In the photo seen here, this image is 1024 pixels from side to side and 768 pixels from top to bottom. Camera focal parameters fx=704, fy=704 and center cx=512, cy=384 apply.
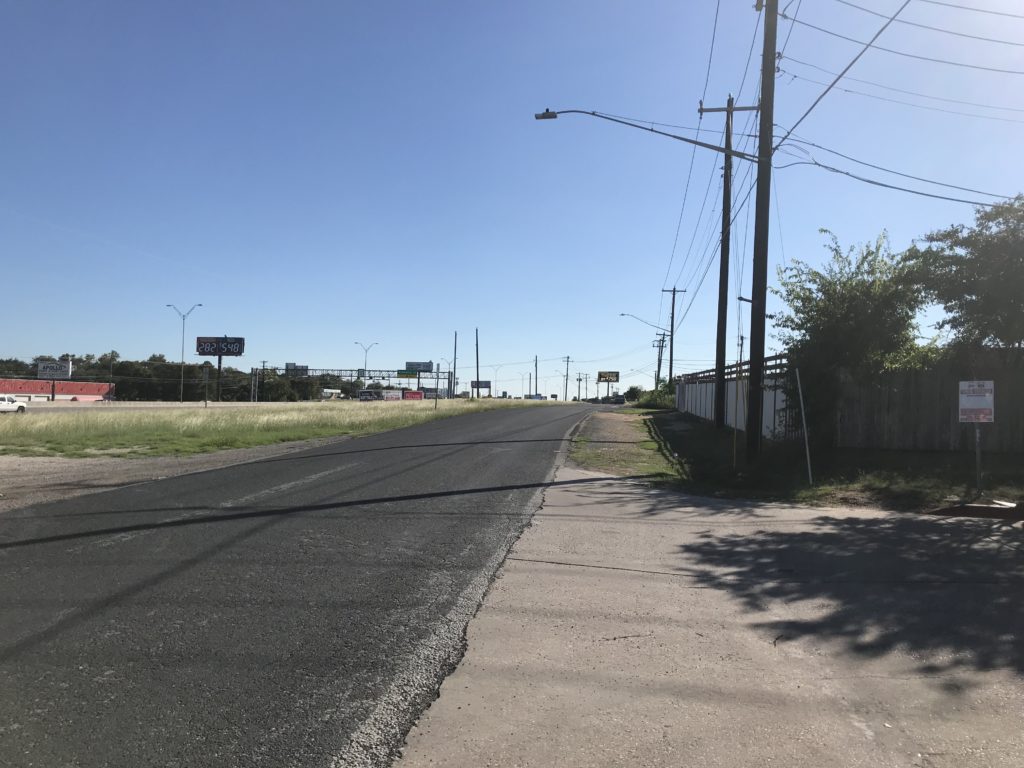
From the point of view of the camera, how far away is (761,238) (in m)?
14.6

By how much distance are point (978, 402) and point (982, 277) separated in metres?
3.76

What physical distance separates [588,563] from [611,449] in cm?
1373

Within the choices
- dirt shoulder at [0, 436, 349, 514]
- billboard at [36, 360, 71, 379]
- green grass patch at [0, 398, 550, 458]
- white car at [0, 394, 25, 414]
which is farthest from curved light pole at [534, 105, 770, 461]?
billboard at [36, 360, 71, 379]

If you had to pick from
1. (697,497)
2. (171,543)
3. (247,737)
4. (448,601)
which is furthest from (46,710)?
(697,497)

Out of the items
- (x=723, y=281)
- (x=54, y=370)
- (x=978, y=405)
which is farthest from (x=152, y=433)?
(x=54, y=370)

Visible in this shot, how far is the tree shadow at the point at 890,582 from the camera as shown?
492cm

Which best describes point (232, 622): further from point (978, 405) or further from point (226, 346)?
point (226, 346)

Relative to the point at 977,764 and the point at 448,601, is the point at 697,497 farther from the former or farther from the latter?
the point at 977,764

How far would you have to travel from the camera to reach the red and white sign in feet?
36.4

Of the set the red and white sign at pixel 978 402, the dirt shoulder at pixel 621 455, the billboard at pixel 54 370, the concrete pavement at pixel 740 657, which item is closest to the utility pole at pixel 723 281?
the dirt shoulder at pixel 621 455

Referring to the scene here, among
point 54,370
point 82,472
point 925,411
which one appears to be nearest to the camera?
point 82,472

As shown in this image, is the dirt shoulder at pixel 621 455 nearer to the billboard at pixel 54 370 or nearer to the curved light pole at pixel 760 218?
the curved light pole at pixel 760 218

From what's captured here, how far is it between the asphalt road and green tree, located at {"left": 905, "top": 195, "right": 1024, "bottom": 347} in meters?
10.3

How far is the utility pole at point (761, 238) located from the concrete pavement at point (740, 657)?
6.25 m
